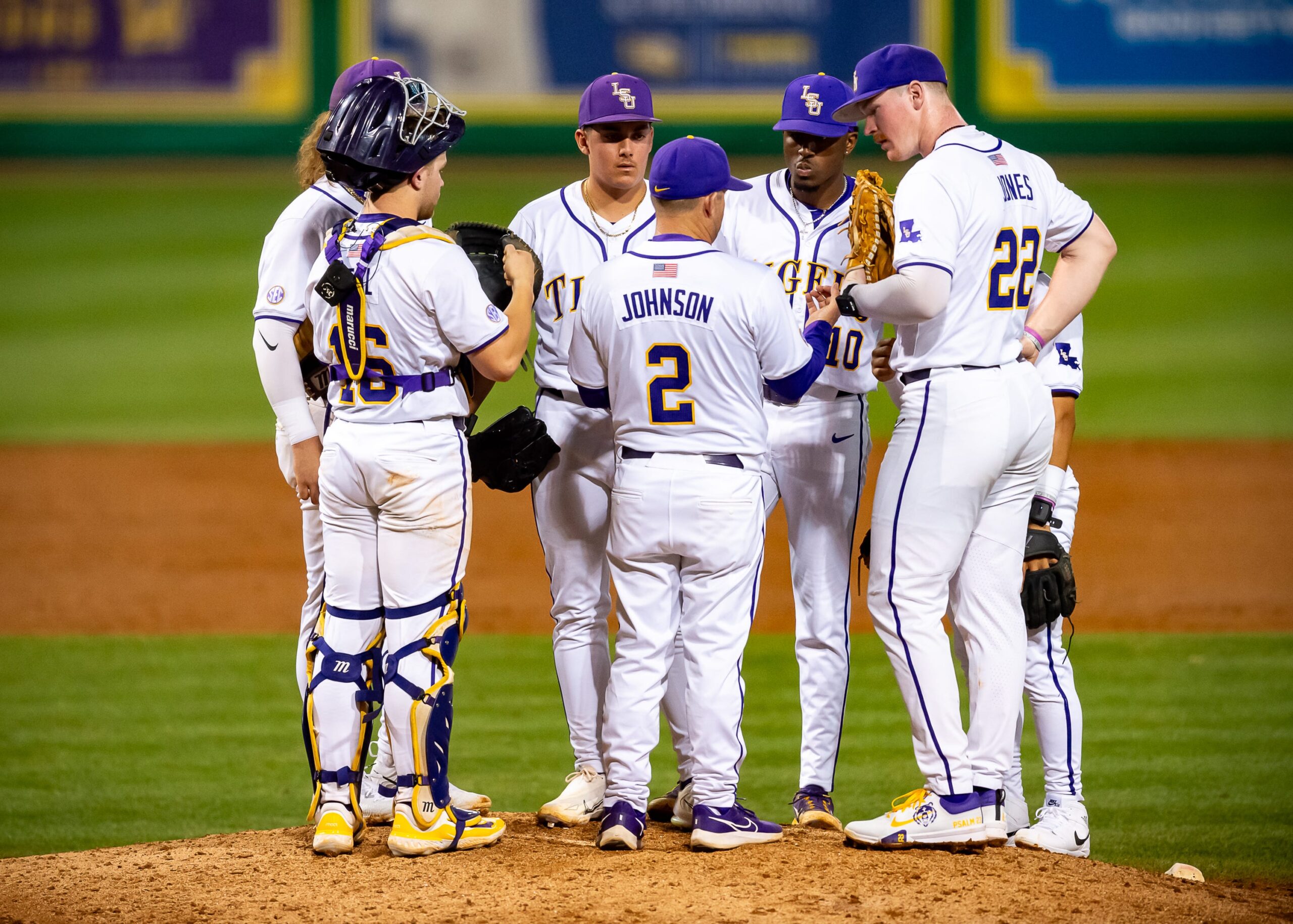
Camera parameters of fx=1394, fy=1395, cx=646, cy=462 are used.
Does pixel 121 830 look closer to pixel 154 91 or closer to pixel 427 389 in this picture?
pixel 427 389

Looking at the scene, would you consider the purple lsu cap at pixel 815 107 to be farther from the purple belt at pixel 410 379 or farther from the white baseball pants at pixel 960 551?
the purple belt at pixel 410 379

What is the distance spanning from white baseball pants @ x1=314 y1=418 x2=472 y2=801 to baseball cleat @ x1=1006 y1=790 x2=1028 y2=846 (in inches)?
76.7

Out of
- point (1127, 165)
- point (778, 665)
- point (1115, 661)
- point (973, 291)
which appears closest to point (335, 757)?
point (973, 291)

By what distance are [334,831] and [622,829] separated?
2.72ft

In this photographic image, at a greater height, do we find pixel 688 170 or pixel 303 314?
pixel 688 170

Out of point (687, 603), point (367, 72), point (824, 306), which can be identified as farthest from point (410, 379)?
point (824, 306)

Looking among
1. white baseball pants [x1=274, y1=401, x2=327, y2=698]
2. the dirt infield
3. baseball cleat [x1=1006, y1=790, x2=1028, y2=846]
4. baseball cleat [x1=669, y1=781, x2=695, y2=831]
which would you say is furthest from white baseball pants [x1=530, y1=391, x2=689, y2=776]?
the dirt infield

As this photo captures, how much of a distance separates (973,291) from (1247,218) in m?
18.6

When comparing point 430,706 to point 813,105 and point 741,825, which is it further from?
point 813,105

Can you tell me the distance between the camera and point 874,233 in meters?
4.11

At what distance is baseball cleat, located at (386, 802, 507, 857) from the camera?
3975mm

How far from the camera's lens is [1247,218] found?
2056 centimetres

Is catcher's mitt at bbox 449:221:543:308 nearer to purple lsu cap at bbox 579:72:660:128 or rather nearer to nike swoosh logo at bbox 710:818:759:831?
purple lsu cap at bbox 579:72:660:128

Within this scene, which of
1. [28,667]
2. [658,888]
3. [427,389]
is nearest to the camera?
[658,888]
